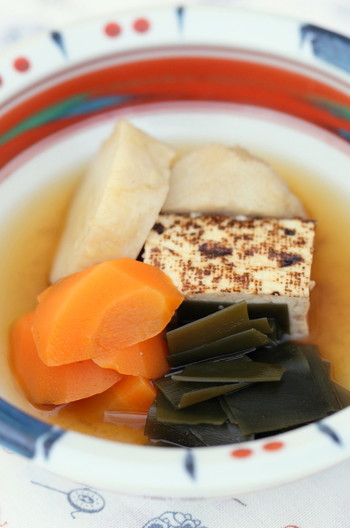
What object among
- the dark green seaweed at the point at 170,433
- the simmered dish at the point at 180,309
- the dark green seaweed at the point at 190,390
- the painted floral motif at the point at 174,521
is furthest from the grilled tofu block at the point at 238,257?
the painted floral motif at the point at 174,521

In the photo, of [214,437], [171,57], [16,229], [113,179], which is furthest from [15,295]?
[171,57]

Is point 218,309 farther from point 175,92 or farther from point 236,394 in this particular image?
point 175,92

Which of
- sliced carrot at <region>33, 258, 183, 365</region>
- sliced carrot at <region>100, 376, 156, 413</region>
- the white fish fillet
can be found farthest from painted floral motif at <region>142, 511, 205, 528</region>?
the white fish fillet

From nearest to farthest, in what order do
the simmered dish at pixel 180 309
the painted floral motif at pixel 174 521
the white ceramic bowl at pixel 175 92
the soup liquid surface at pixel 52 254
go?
the painted floral motif at pixel 174 521 < the simmered dish at pixel 180 309 < the soup liquid surface at pixel 52 254 < the white ceramic bowl at pixel 175 92

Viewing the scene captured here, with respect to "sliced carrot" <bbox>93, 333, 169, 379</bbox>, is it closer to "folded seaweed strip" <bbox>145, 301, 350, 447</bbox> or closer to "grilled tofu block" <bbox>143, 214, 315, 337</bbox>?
"folded seaweed strip" <bbox>145, 301, 350, 447</bbox>

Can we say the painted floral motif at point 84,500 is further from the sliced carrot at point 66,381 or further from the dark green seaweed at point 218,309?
the dark green seaweed at point 218,309
